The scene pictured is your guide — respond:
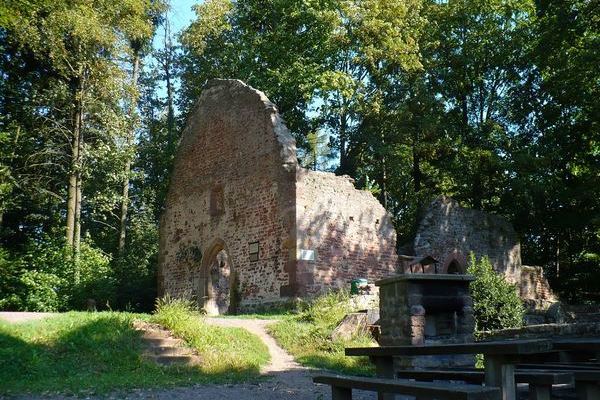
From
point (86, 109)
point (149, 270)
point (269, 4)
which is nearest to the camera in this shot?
point (86, 109)

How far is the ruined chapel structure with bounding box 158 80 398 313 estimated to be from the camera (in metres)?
18.3

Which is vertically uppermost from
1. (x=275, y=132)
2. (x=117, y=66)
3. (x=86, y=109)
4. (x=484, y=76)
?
(x=484, y=76)

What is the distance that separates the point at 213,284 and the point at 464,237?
31.8 feet

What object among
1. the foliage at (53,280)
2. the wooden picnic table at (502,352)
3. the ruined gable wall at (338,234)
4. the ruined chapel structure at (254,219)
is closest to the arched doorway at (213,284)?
the ruined chapel structure at (254,219)

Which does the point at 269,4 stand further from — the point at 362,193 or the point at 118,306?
the point at 118,306

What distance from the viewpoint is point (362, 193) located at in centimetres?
2019

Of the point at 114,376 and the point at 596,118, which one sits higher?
the point at 596,118

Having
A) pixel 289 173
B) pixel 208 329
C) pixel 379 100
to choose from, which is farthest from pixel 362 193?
pixel 208 329

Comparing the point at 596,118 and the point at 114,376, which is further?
the point at 596,118

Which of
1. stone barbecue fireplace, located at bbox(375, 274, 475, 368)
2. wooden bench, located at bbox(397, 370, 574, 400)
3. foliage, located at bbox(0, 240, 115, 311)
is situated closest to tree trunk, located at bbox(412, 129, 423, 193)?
foliage, located at bbox(0, 240, 115, 311)

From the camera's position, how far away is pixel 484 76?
2953 cm

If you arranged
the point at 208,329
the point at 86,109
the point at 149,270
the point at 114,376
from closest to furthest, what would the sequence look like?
the point at 114,376, the point at 208,329, the point at 86,109, the point at 149,270

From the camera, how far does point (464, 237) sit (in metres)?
24.2

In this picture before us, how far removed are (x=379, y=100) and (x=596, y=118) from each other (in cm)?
832
